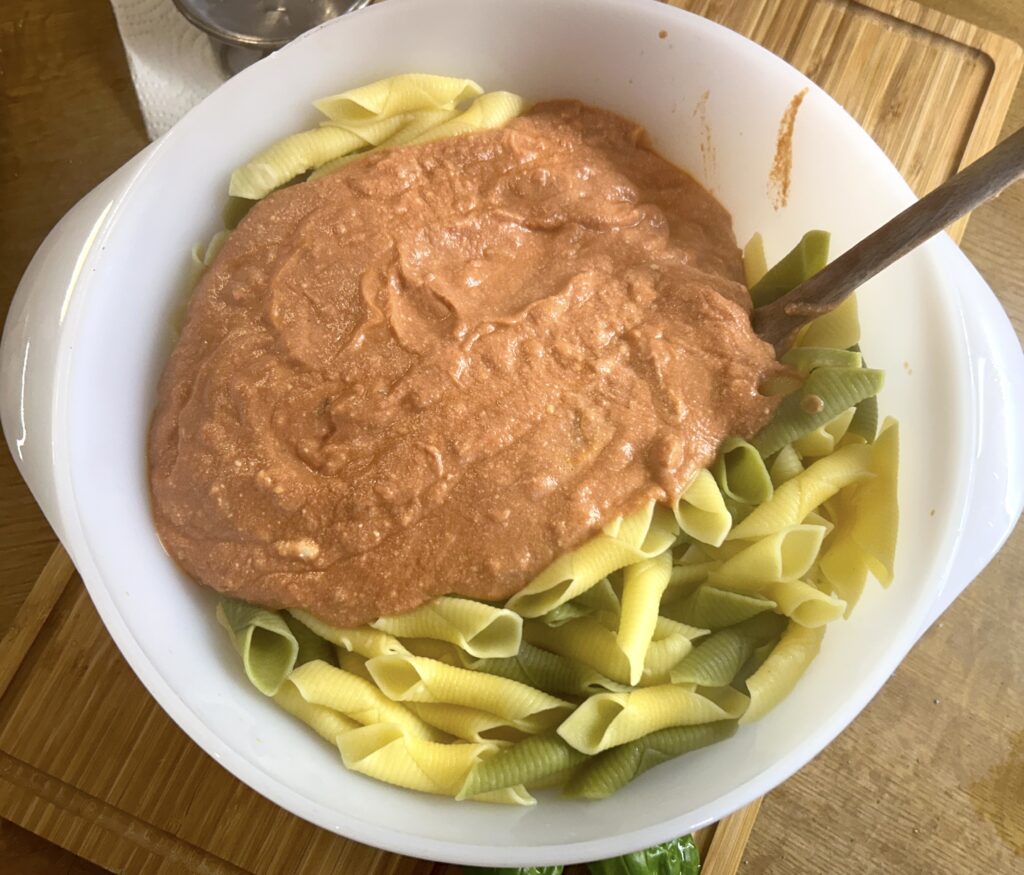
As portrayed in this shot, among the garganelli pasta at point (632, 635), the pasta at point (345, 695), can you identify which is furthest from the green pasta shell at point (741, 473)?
the pasta at point (345, 695)

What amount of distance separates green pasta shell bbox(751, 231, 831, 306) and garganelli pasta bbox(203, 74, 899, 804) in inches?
5.1

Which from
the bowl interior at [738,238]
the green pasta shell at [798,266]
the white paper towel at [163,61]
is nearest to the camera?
the bowl interior at [738,238]

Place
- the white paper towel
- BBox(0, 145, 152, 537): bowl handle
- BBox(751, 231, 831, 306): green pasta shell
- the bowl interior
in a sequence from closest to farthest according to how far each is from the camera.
A: the bowl interior
BBox(0, 145, 152, 537): bowl handle
BBox(751, 231, 831, 306): green pasta shell
the white paper towel

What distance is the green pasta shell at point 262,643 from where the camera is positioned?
1.75 meters

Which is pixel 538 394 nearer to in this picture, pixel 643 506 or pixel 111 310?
pixel 643 506

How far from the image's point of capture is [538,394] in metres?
1.76

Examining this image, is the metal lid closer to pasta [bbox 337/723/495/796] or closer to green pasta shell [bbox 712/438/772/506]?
green pasta shell [bbox 712/438/772/506]

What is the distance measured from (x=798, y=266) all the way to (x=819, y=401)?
353mm

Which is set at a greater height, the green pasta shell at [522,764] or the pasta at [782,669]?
the pasta at [782,669]

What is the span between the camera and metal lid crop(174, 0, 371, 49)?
226 centimetres

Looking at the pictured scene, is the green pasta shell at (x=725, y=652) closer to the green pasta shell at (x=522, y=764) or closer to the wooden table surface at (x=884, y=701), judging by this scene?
the green pasta shell at (x=522, y=764)

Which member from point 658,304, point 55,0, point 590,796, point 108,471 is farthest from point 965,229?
point 55,0

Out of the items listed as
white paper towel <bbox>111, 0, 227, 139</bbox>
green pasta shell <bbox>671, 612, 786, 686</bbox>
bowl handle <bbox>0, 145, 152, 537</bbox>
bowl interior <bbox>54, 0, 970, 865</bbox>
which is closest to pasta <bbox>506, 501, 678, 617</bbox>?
green pasta shell <bbox>671, 612, 786, 686</bbox>

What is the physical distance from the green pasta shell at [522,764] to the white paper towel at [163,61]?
159 cm
